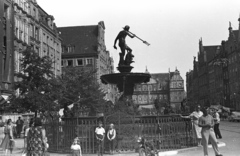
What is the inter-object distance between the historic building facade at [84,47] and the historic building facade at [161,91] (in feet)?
216

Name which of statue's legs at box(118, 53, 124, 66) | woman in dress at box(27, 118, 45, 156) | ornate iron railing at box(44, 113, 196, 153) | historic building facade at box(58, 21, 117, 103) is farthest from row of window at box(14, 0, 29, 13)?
woman in dress at box(27, 118, 45, 156)

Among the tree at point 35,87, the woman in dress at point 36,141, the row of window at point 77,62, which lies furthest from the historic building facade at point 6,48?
the row of window at point 77,62

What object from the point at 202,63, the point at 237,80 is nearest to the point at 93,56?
the point at 237,80

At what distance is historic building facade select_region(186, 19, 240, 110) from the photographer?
3162 inches

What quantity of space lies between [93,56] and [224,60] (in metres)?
33.9

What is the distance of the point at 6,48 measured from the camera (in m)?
38.6

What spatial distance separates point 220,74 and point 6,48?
222 feet

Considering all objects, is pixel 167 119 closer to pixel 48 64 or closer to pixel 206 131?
pixel 206 131

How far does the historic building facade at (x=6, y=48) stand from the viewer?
37.4m

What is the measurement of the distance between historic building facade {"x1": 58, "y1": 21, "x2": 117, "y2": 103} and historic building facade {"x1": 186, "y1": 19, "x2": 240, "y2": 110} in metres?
22.4

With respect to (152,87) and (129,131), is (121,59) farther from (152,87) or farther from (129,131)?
(152,87)

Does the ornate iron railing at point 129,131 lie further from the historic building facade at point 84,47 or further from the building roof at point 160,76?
the building roof at point 160,76

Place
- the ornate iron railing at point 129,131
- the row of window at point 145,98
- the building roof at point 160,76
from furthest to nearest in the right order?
the building roof at point 160,76, the row of window at point 145,98, the ornate iron railing at point 129,131

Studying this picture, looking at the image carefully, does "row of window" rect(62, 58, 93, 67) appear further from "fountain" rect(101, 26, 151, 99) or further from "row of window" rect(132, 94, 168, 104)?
"row of window" rect(132, 94, 168, 104)
